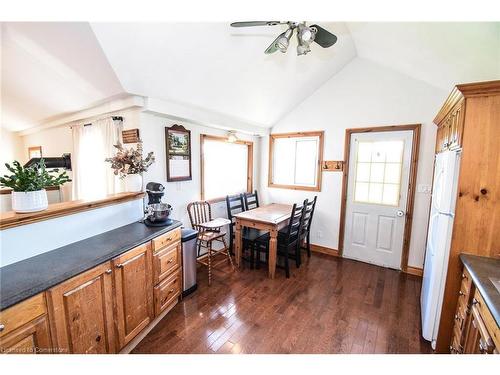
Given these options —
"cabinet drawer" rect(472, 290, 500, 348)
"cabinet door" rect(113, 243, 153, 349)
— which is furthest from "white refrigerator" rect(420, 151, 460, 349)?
"cabinet door" rect(113, 243, 153, 349)

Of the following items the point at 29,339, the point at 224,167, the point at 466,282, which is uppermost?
the point at 224,167

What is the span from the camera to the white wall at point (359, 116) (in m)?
2.89

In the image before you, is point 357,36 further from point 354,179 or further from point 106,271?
point 106,271

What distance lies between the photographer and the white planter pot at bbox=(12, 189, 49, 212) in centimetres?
140

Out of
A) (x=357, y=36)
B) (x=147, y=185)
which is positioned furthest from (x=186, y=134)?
(x=357, y=36)

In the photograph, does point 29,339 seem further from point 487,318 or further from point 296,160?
point 296,160

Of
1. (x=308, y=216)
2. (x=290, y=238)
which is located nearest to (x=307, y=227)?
(x=308, y=216)

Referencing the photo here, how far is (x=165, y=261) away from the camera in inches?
82.3

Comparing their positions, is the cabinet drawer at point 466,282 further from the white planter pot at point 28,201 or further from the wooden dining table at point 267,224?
the white planter pot at point 28,201

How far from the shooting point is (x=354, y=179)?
340 cm

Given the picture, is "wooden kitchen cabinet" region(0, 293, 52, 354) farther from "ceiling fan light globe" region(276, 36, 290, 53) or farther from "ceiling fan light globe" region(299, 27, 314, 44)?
"ceiling fan light globe" region(299, 27, 314, 44)

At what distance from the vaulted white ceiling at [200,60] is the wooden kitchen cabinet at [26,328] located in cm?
174

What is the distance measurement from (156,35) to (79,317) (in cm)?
207

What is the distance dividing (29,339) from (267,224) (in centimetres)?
225
